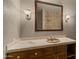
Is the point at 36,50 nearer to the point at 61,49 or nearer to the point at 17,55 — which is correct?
the point at 17,55

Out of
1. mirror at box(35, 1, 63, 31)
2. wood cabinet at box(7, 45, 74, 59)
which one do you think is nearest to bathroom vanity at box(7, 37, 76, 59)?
wood cabinet at box(7, 45, 74, 59)

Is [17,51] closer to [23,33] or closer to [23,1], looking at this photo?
[23,33]

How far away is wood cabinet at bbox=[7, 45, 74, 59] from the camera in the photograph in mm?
2140

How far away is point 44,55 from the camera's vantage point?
262 centimetres

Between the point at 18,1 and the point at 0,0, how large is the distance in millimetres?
1577

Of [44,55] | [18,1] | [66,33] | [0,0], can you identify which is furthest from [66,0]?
[0,0]

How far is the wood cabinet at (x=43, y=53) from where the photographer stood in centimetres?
→ 214

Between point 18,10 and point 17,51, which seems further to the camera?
point 18,10

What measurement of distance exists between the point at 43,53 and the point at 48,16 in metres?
1.26

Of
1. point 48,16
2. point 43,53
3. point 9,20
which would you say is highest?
point 48,16

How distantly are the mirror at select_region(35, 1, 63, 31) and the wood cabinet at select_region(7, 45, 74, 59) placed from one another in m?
0.72

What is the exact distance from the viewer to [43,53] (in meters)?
2.61

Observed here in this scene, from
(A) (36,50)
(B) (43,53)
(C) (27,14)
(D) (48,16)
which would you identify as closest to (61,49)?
(B) (43,53)

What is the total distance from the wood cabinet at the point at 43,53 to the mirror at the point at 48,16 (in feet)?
2.36
